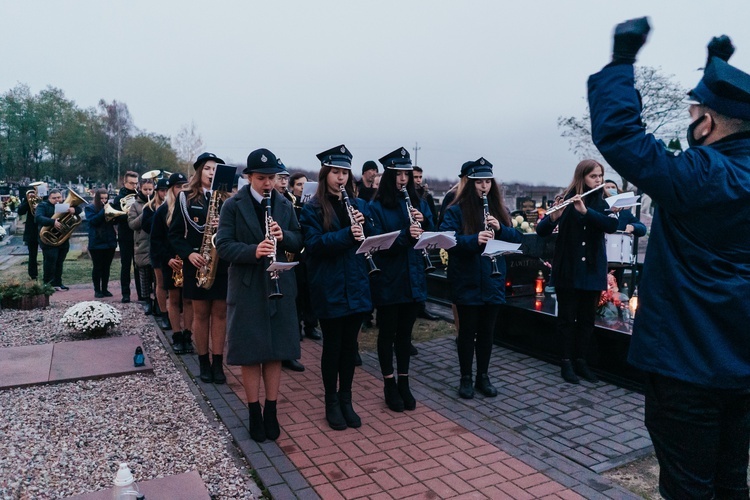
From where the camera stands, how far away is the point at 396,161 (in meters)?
4.98

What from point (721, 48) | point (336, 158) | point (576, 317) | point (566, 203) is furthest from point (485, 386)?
point (721, 48)

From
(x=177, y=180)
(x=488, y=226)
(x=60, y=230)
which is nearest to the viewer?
(x=488, y=226)

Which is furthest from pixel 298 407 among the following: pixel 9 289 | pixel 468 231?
pixel 9 289

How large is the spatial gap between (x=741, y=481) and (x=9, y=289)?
10167 millimetres

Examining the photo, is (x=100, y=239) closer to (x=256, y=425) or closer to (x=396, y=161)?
(x=256, y=425)

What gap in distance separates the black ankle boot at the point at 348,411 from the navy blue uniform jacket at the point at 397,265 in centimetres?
83

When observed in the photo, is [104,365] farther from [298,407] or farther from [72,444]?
[298,407]

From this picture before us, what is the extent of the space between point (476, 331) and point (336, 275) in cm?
172

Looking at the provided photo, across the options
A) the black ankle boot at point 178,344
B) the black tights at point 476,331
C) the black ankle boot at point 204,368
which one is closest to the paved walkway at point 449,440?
the black ankle boot at point 204,368

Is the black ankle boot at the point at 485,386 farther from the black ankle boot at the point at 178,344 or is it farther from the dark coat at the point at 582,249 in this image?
the black ankle boot at the point at 178,344

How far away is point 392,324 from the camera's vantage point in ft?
16.8

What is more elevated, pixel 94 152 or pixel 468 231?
pixel 94 152

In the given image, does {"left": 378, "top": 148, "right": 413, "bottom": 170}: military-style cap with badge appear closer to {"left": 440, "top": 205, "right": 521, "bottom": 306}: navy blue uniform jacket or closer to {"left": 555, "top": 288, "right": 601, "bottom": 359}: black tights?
{"left": 440, "top": 205, "right": 521, "bottom": 306}: navy blue uniform jacket

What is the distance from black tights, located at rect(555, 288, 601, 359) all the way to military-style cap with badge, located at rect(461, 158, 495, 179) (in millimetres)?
1557
